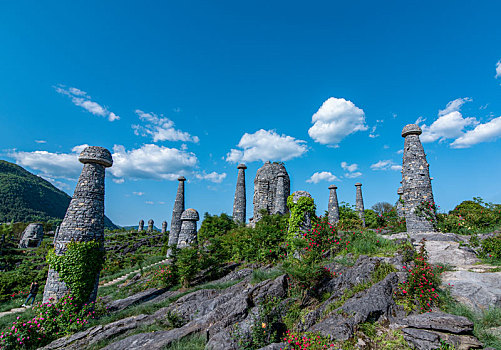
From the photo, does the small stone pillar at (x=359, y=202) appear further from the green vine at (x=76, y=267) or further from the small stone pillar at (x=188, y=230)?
the green vine at (x=76, y=267)

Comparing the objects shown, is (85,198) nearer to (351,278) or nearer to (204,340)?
(204,340)

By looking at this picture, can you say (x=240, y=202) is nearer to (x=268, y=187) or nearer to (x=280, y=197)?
(x=268, y=187)

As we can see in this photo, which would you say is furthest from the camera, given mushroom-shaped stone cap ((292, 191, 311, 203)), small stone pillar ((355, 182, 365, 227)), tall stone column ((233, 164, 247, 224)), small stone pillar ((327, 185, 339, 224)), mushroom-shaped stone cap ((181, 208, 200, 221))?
small stone pillar ((355, 182, 365, 227))

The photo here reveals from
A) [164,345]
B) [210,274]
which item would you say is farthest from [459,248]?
[210,274]

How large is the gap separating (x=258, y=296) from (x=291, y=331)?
4.44ft

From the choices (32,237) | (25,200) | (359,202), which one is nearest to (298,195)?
(359,202)

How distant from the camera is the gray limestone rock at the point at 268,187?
22427 millimetres

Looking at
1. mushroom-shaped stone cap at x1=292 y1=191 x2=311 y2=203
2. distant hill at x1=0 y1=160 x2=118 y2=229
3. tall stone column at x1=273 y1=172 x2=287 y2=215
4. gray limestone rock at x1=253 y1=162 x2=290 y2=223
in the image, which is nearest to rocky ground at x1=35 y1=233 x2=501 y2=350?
mushroom-shaped stone cap at x1=292 y1=191 x2=311 y2=203

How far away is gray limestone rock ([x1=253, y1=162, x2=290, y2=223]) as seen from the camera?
73.6 ft

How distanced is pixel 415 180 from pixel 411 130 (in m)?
2.61

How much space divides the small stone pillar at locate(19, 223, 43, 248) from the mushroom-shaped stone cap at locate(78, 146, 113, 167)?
32354 millimetres

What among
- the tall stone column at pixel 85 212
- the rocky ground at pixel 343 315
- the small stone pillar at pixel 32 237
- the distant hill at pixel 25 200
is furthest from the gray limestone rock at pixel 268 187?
the distant hill at pixel 25 200

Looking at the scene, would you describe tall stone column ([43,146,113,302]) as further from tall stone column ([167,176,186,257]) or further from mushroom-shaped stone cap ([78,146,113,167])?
tall stone column ([167,176,186,257])

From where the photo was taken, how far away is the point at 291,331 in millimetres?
5922
